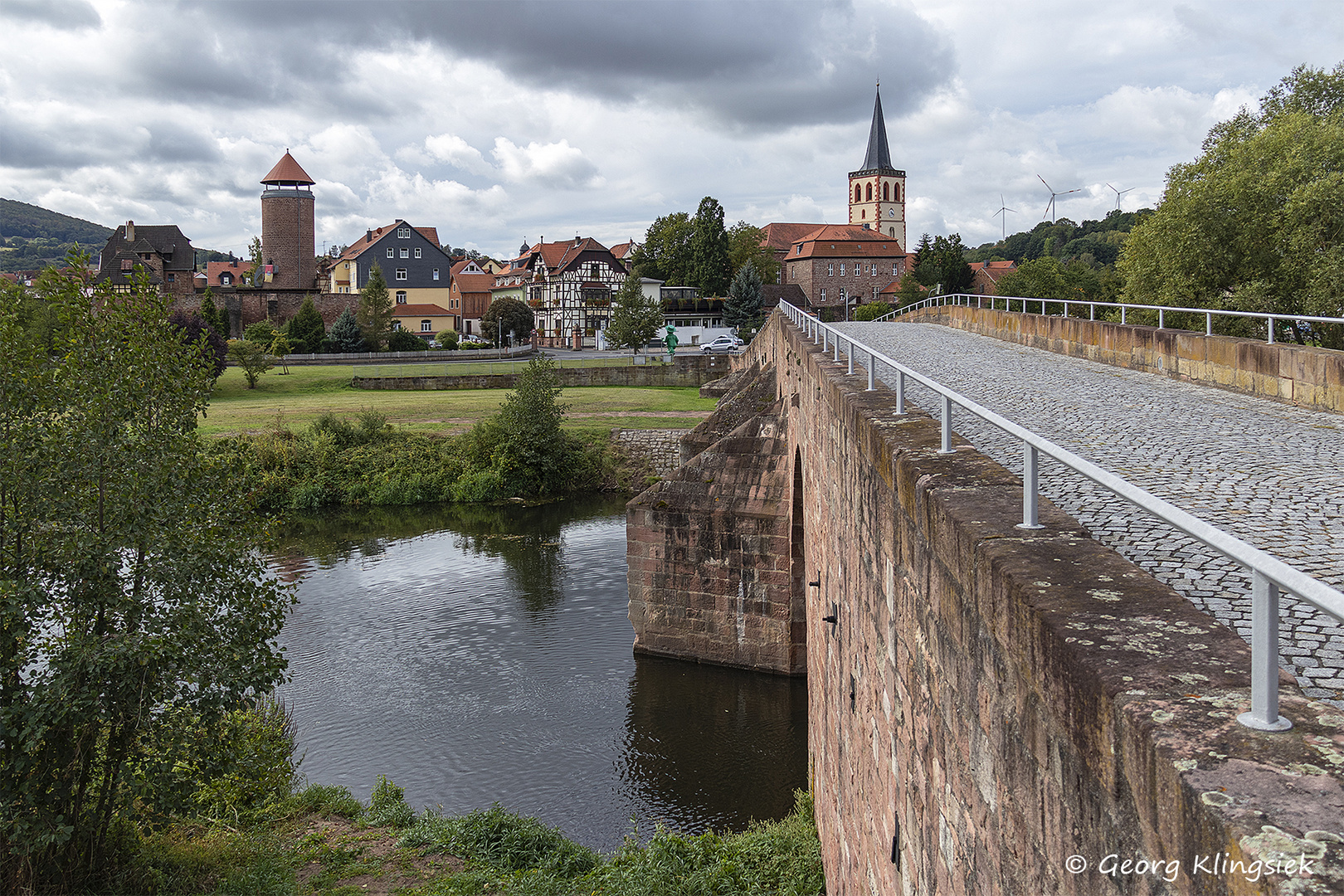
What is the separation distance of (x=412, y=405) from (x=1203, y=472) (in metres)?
45.5

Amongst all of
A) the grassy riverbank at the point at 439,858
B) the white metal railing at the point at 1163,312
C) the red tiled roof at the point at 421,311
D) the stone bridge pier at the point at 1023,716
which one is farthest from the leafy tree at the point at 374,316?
the stone bridge pier at the point at 1023,716

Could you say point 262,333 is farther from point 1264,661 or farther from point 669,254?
point 1264,661

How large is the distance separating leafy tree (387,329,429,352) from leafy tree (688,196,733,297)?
91.1 feet

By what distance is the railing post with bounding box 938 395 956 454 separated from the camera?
17.2 ft

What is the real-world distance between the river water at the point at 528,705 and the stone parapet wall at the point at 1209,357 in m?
7.69

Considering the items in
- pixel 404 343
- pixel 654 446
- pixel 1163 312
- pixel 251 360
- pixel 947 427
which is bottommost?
pixel 654 446

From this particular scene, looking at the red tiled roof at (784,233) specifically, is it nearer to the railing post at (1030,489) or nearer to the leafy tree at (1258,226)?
the leafy tree at (1258,226)

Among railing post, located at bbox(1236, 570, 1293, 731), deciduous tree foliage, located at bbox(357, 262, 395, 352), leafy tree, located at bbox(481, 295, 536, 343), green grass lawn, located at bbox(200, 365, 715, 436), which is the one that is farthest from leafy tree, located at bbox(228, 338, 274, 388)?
railing post, located at bbox(1236, 570, 1293, 731)

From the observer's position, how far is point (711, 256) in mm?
91875

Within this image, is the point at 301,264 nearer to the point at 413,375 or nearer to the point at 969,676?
the point at 413,375

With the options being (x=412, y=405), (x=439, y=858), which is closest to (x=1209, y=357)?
(x=439, y=858)

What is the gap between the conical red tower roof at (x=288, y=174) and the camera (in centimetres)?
8900

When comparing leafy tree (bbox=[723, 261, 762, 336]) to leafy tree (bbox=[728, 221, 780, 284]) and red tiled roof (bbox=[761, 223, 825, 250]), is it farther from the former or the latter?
red tiled roof (bbox=[761, 223, 825, 250])

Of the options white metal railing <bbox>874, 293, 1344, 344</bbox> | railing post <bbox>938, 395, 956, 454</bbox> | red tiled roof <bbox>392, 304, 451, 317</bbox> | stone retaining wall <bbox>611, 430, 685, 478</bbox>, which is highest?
red tiled roof <bbox>392, 304, 451, 317</bbox>
